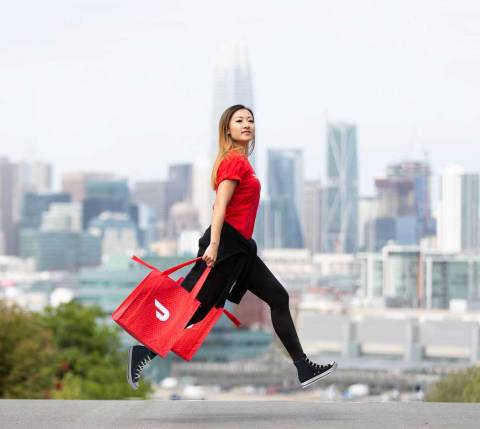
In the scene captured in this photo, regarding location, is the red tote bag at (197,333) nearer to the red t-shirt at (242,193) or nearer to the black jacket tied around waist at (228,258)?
the black jacket tied around waist at (228,258)

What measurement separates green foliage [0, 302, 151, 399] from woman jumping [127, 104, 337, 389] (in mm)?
11002

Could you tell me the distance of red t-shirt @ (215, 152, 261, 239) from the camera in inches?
227

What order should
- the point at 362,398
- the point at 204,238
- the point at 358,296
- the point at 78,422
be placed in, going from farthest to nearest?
the point at 358,296, the point at 362,398, the point at 204,238, the point at 78,422

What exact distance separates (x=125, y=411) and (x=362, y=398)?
98.4 m

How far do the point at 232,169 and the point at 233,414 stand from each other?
3.20 ft

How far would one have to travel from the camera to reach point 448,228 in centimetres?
19900

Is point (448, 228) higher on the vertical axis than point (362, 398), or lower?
higher

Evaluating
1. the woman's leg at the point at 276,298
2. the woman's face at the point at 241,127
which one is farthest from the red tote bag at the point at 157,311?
the woman's face at the point at 241,127

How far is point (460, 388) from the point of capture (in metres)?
20.9

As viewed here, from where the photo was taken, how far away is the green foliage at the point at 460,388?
18953 mm

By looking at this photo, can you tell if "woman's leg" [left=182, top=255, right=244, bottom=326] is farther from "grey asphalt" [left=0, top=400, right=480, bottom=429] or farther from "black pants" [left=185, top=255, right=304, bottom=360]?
"grey asphalt" [left=0, top=400, right=480, bottom=429]

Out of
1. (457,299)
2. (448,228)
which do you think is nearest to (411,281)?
(457,299)

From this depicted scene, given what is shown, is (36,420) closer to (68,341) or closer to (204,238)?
(204,238)

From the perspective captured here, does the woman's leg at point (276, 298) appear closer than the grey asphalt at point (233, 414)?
No
